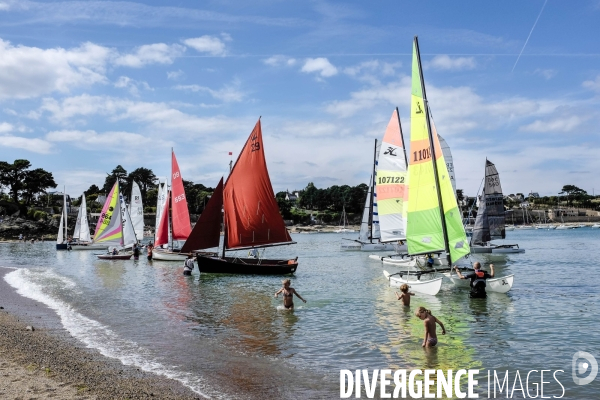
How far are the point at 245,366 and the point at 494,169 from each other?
46.4m

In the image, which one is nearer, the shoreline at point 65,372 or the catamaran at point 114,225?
the shoreline at point 65,372

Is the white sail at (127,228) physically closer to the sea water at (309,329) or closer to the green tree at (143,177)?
the sea water at (309,329)

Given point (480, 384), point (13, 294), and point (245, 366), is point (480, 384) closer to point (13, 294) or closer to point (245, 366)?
point (245, 366)

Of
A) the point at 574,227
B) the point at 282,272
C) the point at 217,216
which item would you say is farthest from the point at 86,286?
the point at 574,227

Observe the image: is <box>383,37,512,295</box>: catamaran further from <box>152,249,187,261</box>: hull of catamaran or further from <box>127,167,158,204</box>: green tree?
<box>127,167,158,204</box>: green tree

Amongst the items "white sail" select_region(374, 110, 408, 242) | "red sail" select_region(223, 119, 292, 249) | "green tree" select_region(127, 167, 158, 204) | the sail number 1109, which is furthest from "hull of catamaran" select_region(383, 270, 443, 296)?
"green tree" select_region(127, 167, 158, 204)

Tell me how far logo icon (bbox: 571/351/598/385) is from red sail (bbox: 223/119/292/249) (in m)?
24.2

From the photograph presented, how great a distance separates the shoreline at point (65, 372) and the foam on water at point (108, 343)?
29 cm

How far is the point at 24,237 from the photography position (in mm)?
112375

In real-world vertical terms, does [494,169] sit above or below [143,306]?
above

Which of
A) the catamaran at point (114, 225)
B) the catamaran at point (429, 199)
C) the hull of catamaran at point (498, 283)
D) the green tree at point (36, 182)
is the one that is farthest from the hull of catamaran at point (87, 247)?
the green tree at point (36, 182)

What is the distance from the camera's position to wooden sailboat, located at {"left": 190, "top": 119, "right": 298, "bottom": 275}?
35.9 metres

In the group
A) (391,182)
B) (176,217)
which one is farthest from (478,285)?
(176,217)

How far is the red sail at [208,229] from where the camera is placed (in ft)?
119
